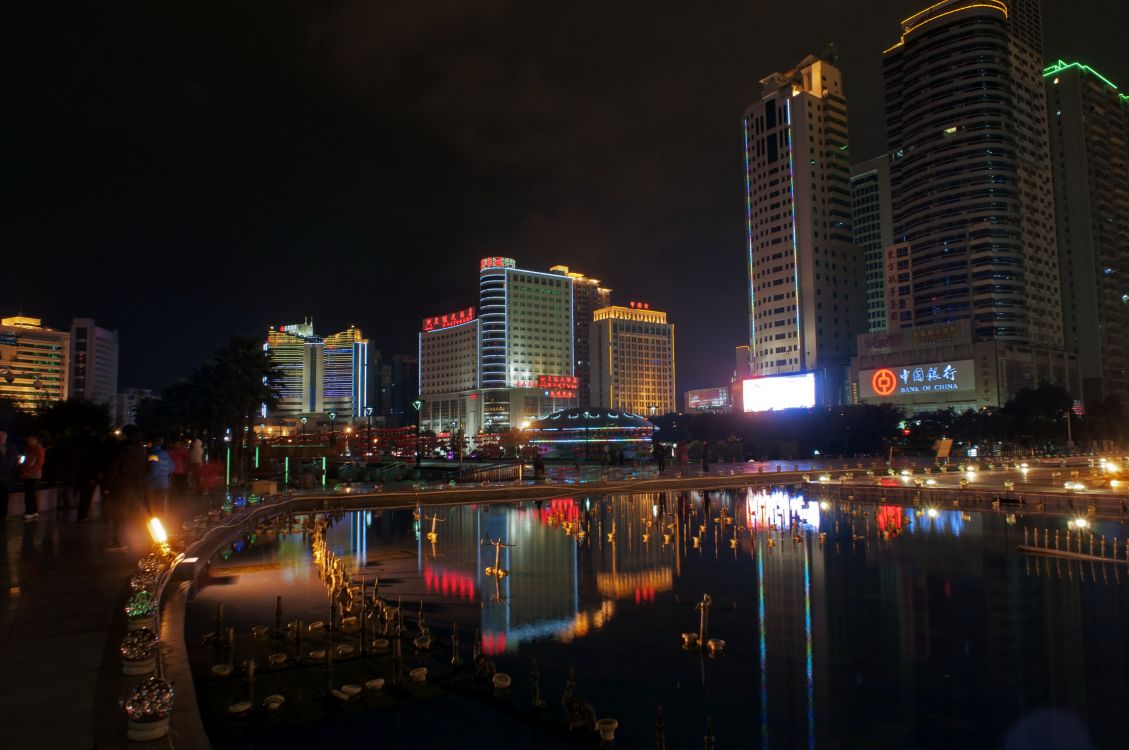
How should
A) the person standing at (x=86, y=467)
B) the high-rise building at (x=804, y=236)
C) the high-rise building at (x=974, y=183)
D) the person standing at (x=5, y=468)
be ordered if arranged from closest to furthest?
the person standing at (x=86, y=467), the person standing at (x=5, y=468), the high-rise building at (x=974, y=183), the high-rise building at (x=804, y=236)

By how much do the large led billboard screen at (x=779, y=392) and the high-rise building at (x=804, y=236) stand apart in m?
15.4

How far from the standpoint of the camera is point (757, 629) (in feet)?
41.0

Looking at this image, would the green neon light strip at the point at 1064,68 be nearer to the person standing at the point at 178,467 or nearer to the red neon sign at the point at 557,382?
the red neon sign at the point at 557,382

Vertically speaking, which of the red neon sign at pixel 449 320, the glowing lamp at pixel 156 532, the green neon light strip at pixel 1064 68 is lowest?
the glowing lamp at pixel 156 532

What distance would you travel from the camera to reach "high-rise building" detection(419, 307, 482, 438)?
559ft

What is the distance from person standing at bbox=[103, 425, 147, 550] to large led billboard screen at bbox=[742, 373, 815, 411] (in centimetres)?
10267

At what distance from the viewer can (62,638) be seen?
807 centimetres

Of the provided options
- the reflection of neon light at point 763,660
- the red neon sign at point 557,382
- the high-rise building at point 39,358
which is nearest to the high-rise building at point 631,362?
the red neon sign at point 557,382

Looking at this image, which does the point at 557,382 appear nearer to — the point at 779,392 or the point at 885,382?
the point at 779,392

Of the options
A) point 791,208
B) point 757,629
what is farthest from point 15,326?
point 757,629

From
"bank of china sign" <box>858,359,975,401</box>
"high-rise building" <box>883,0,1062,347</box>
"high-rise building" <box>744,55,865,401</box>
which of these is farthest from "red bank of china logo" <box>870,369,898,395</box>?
"high-rise building" <box>883,0,1062,347</box>

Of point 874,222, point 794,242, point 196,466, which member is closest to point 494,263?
point 794,242

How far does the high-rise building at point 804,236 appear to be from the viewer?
13212cm

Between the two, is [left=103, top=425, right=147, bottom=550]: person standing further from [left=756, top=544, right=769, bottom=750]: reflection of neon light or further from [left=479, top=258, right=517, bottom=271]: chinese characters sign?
[left=479, top=258, right=517, bottom=271]: chinese characters sign
